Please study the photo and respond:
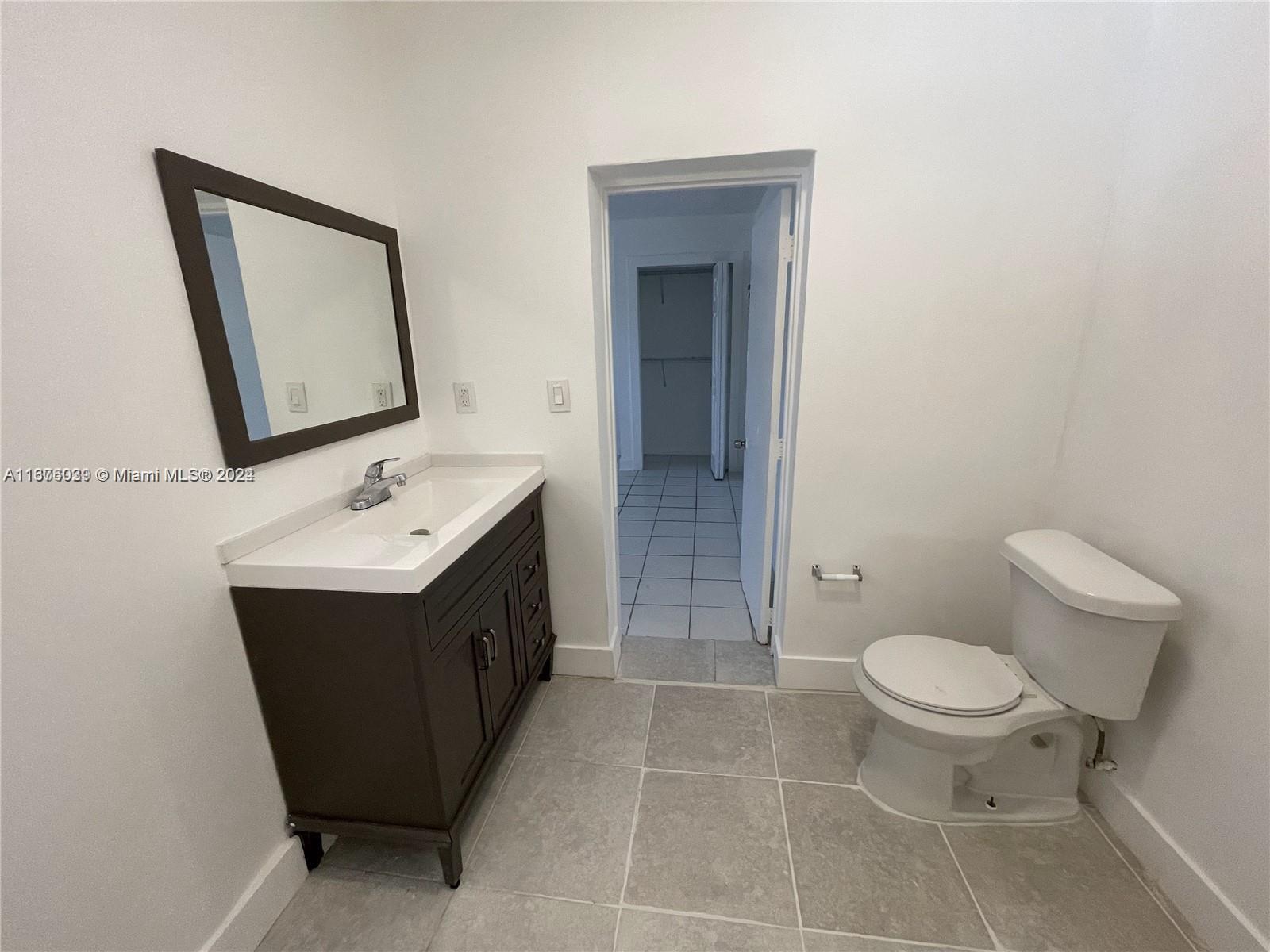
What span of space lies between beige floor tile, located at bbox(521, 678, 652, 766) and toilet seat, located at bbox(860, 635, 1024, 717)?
84 centimetres

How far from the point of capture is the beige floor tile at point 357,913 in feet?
3.97

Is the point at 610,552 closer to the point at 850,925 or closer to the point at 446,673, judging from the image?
the point at 446,673

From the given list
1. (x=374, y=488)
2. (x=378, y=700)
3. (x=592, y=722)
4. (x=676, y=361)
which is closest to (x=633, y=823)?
(x=592, y=722)

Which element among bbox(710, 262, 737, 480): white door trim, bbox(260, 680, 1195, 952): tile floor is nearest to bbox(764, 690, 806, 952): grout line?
bbox(260, 680, 1195, 952): tile floor

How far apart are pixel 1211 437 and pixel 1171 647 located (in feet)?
1.75

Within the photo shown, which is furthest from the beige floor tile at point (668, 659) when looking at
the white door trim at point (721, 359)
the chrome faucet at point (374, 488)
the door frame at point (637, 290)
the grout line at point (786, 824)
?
the door frame at point (637, 290)

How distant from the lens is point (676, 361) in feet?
17.0

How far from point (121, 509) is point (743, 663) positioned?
2.04 m

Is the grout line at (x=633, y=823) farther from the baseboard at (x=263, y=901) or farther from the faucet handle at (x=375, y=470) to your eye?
the faucet handle at (x=375, y=470)

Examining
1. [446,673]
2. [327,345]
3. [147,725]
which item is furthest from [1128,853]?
[327,345]

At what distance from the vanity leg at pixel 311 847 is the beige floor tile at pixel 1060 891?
174 cm

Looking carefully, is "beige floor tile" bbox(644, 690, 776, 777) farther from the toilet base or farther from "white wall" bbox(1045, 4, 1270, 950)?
"white wall" bbox(1045, 4, 1270, 950)

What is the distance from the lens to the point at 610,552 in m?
2.09

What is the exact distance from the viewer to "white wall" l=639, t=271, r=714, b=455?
5.00 meters
